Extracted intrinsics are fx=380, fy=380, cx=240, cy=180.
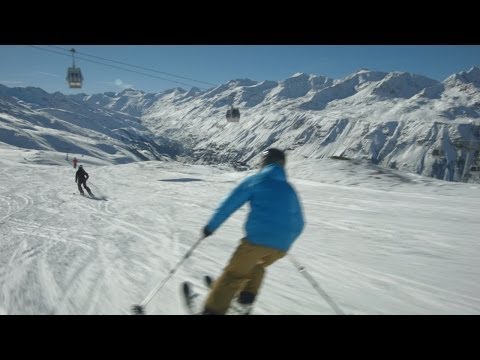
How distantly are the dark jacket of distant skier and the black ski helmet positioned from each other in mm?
120

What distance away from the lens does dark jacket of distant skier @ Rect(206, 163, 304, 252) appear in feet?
11.9

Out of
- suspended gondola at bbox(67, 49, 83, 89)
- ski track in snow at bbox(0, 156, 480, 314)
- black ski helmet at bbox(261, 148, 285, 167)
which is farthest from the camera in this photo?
suspended gondola at bbox(67, 49, 83, 89)

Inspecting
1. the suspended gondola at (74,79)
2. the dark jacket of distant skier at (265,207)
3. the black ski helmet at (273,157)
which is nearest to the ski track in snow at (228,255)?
the dark jacket of distant skier at (265,207)

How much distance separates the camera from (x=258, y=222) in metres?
3.66

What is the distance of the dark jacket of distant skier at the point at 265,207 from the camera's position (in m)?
3.64

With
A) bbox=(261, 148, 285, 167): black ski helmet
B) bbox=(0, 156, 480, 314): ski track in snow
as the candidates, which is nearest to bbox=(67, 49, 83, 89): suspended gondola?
bbox=(0, 156, 480, 314): ski track in snow

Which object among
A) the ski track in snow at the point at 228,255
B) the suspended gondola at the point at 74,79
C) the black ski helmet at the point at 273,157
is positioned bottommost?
the ski track in snow at the point at 228,255

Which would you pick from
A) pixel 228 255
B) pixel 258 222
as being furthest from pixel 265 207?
pixel 228 255

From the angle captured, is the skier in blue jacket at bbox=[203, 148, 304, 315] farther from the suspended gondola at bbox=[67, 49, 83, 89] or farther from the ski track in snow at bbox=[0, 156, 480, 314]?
the suspended gondola at bbox=[67, 49, 83, 89]

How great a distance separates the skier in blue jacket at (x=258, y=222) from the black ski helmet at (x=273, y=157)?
11 millimetres

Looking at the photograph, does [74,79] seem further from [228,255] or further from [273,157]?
[273,157]

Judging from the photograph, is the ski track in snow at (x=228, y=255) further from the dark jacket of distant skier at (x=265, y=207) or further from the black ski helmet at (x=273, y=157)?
the black ski helmet at (x=273, y=157)
